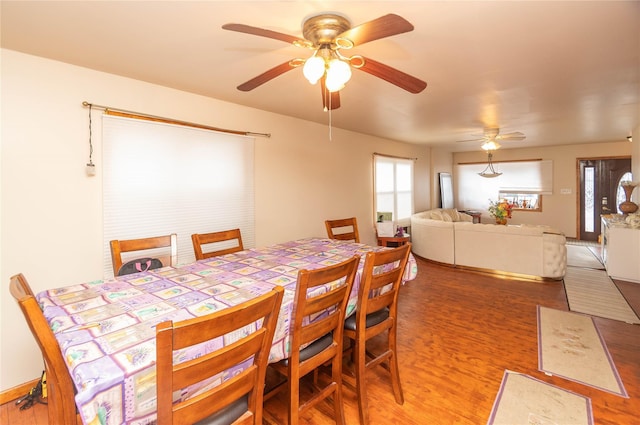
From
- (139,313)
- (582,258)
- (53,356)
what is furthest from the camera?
(582,258)

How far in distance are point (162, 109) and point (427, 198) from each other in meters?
6.17

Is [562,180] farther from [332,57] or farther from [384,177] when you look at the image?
[332,57]

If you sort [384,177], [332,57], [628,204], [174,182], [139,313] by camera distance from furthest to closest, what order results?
1. [384,177]
2. [628,204]
3. [174,182]
4. [332,57]
5. [139,313]

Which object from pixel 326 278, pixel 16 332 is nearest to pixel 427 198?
pixel 326 278

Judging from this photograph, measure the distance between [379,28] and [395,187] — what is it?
5.05m

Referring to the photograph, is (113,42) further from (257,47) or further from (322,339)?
(322,339)

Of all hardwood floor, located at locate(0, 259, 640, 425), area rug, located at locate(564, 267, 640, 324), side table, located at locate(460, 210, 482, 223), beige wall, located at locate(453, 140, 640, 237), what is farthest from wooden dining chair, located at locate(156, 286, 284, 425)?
beige wall, located at locate(453, 140, 640, 237)

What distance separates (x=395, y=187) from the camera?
6.20 metres

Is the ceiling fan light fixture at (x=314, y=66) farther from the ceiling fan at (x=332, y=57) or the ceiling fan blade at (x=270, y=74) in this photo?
the ceiling fan blade at (x=270, y=74)

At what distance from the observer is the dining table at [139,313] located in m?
0.89

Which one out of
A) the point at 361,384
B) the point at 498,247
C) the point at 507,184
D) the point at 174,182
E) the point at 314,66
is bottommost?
the point at 361,384

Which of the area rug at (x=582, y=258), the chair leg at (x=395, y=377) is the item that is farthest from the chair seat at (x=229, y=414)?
the area rug at (x=582, y=258)

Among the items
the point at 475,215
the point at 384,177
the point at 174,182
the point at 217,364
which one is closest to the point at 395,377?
the point at 217,364

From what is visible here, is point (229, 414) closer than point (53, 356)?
No
